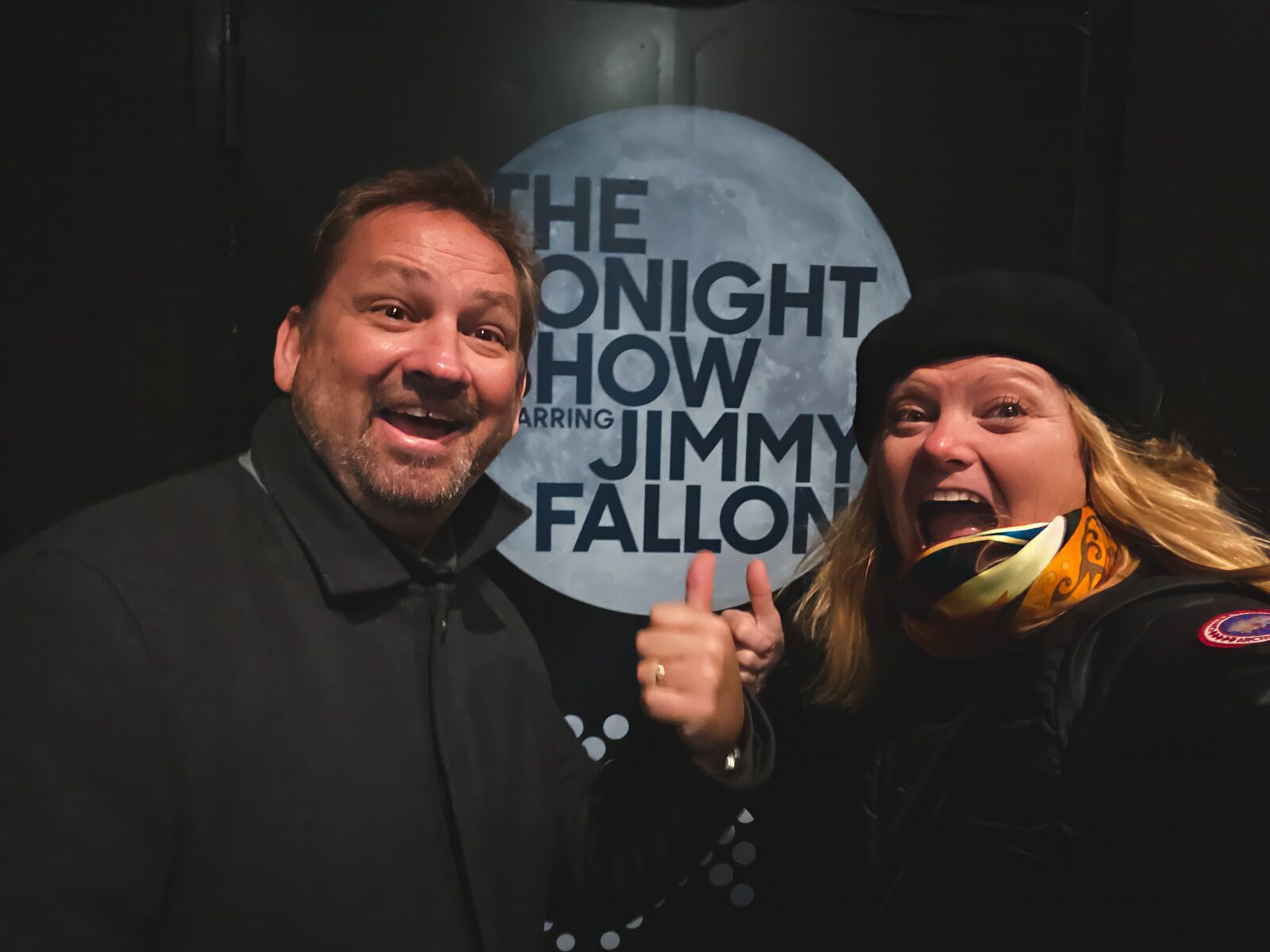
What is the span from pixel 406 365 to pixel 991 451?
88 centimetres

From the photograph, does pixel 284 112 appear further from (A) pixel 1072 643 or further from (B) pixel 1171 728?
(B) pixel 1171 728

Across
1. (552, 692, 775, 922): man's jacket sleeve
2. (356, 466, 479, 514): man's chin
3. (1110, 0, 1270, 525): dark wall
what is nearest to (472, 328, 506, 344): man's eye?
(356, 466, 479, 514): man's chin

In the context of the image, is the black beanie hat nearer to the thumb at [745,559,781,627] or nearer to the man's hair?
the thumb at [745,559,781,627]

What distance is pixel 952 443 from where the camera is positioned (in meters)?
1.45

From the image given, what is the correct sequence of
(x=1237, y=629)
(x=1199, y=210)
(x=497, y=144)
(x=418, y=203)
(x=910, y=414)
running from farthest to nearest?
1. (x=1199, y=210)
2. (x=497, y=144)
3. (x=910, y=414)
4. (x=418, y=203)
5. (x=1237, y=629)

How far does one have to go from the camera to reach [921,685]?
63.0 inches

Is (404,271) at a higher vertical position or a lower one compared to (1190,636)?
higher

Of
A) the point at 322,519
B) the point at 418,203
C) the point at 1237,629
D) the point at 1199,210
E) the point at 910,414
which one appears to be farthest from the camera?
the point at 1199,210

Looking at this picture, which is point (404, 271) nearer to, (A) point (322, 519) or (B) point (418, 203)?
(B) point (418, 203)

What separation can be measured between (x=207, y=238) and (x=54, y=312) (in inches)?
12.3

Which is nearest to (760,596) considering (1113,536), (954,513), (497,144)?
(954,513)

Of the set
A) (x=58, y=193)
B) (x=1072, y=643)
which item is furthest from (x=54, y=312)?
(x=1072, y=643)

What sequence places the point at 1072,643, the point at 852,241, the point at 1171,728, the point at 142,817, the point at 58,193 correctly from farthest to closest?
the point at 852,241
the point at 58,193
the point at 1072,643
the point at 1171,728
the point at 142,817

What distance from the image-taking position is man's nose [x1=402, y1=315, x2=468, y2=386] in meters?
1.34
